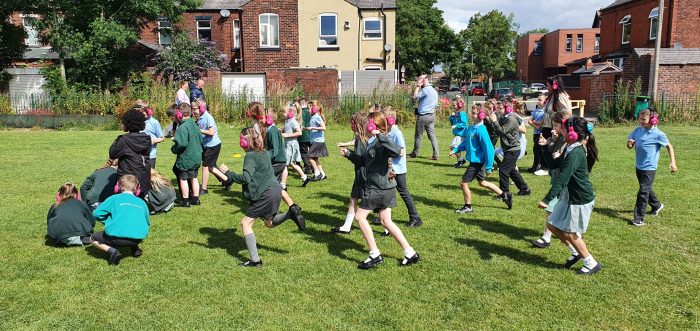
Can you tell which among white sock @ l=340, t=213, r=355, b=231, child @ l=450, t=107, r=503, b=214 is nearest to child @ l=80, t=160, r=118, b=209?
white sock @ l=340, t=213, r=355, b=231

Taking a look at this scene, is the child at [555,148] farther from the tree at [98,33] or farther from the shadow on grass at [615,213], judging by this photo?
the tree at [98,33]

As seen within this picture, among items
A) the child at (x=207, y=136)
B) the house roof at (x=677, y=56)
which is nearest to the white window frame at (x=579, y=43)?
the house roof at (x=677, y=56)

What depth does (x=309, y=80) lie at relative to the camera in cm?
2530

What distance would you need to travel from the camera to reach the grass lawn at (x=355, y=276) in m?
4.81

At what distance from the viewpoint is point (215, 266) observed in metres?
6.13

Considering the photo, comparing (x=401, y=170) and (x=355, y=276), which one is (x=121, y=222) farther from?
(x=401, y=170)

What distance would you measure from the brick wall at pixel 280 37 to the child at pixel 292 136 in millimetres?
20890

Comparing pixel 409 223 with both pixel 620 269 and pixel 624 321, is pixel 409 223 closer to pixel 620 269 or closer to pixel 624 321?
pixel 620 269

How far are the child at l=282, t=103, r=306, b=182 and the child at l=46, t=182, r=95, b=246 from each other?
378 centimetres

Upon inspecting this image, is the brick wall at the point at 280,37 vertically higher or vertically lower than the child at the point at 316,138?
higher

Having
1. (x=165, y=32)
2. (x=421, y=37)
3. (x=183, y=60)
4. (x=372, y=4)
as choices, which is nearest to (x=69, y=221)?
(x=183, y=60)

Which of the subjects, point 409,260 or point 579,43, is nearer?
point 409,260

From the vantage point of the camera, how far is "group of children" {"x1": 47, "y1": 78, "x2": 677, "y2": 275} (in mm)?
5797

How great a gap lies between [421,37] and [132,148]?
60265 mm
